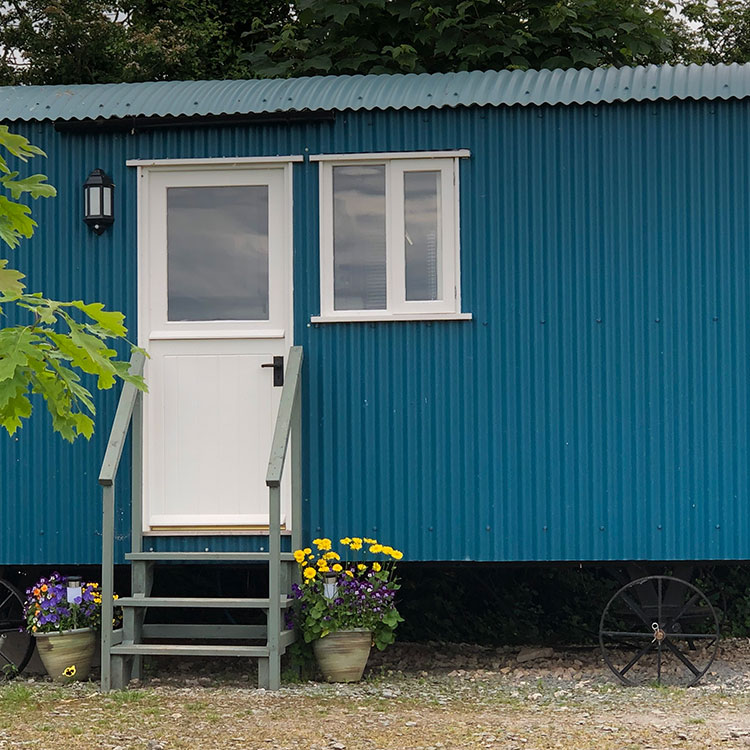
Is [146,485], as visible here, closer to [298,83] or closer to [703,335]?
[298,83]

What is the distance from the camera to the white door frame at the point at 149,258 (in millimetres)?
7328

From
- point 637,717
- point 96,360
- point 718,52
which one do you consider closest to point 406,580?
point 637,717

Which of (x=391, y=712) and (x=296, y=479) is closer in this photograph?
(x=391, y=712)

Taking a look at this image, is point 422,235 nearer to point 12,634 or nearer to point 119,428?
point 119,428

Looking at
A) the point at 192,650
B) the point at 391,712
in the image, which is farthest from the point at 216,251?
the point at 391,712

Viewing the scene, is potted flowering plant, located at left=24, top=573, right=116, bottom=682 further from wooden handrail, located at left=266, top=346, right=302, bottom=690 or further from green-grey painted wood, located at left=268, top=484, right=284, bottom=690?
green-grey painted wood, located at left=268, top=484, right=284, bottom=690

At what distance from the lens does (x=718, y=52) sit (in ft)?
44.9

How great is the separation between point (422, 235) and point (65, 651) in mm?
3261

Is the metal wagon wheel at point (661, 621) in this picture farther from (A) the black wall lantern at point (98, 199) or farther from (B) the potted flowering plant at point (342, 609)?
(A) the black wall lantern at point (98, 199)

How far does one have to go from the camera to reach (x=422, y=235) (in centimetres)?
732

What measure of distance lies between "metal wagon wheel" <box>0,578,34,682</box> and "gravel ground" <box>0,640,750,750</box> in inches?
7.2

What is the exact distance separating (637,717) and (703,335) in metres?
2.26

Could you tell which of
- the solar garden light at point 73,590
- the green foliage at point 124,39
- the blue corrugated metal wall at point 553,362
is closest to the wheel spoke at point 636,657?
the blue corrugated metal wall at point 553,362

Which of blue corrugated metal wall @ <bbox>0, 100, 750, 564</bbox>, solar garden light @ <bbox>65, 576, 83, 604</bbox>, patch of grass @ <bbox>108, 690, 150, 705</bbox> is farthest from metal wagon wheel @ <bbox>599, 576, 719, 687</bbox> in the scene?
solar garden light @ <bbox>65, 576, 83, 604</bbox>
